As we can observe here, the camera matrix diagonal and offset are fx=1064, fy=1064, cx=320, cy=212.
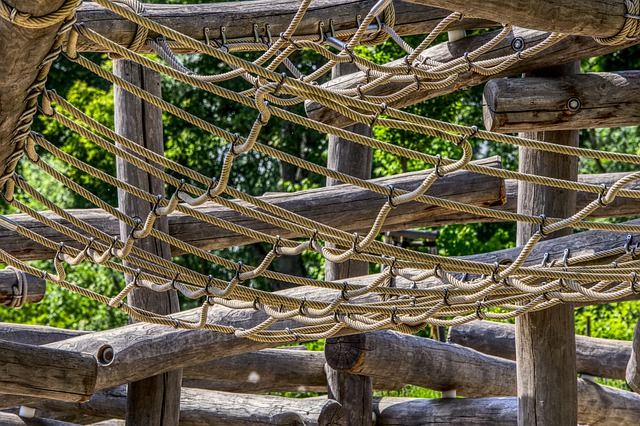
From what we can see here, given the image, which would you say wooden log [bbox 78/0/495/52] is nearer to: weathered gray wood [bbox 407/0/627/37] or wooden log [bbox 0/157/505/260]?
wooden log [bbox 0/157/505/260]

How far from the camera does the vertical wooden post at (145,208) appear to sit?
3.73m

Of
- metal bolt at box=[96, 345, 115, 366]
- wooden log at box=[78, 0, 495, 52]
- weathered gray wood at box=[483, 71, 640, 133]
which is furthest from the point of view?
metal bolt at box=[96, 345, 115, 366]

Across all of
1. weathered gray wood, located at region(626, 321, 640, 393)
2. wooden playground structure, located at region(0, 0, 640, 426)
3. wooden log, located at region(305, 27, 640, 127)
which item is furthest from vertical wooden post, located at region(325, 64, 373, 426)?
weathered gray wood, located at region(626, 321, 640, 393)

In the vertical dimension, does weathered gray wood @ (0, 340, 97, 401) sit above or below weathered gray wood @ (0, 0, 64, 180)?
below

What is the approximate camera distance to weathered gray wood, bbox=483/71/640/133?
10.8 ft

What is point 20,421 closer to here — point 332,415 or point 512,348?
point 332,415

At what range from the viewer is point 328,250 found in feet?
9.20

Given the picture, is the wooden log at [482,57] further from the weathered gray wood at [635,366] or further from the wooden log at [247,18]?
the weathered gray wood at [635,366]

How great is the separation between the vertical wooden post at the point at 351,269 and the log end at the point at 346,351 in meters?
0.38

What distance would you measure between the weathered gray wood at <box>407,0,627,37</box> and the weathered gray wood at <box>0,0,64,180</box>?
61 centimetres

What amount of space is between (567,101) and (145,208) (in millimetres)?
1503

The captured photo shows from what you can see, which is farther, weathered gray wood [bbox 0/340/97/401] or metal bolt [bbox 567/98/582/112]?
metal bolt [bbox 567/98/582/112]

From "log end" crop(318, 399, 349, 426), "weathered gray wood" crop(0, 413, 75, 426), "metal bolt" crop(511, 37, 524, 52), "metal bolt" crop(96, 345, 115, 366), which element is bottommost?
"weathered gray wood" crop(0, 413, 75, 426)

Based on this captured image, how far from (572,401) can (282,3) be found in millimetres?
1717
